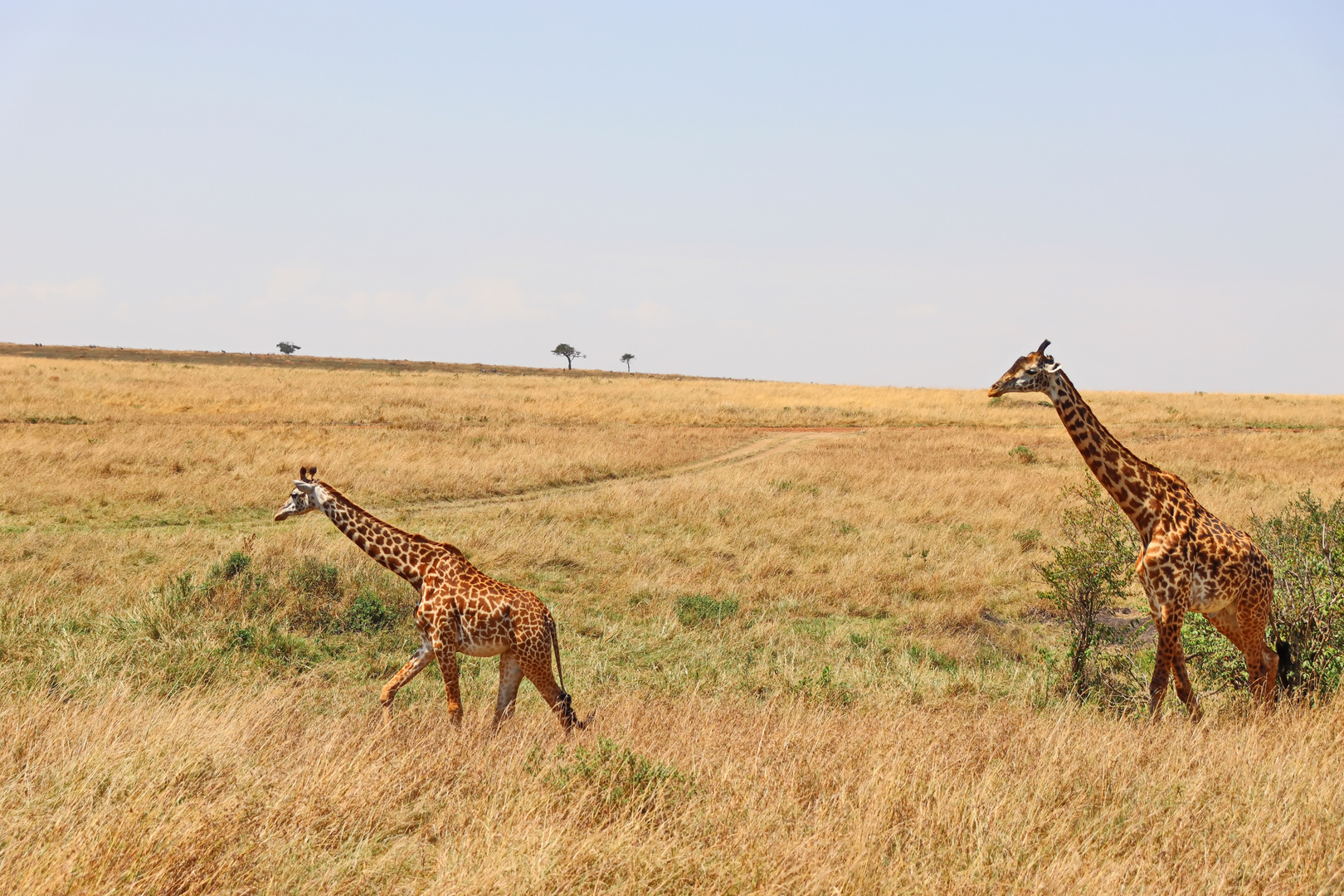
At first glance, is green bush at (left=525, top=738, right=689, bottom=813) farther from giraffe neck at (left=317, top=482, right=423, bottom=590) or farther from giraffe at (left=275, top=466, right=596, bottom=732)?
giraffe neck at (left=317, top=482, right=423, bottom=590)

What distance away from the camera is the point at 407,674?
23.4ft

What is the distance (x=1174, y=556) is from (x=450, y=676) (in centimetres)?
564

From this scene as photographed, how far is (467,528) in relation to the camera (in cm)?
1728

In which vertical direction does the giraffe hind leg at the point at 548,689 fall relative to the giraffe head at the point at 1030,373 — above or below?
below

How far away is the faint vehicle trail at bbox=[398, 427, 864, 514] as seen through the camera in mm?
20250

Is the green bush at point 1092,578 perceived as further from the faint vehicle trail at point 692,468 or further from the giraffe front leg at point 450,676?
the faint vehicle trail at point 692,468

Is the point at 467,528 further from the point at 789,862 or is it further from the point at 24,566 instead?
the point at 789,862

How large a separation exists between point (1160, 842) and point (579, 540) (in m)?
12.4

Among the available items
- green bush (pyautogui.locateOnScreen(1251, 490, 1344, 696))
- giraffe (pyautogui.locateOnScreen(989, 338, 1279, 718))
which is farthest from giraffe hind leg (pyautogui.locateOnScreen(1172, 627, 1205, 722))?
green bush (pyautogui.locateOnScreen(1251, 490, 1344, 696))

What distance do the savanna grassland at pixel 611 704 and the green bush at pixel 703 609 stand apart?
0.16 ft

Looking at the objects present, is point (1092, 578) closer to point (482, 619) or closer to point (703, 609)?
point (703, 609)

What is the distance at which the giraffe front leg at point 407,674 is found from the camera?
275 inches

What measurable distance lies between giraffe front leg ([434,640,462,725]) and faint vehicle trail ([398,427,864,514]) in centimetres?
1240

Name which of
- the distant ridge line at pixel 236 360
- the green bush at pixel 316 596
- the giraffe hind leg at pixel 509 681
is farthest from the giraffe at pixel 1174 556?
the distant ridge line at pixel 236 360
